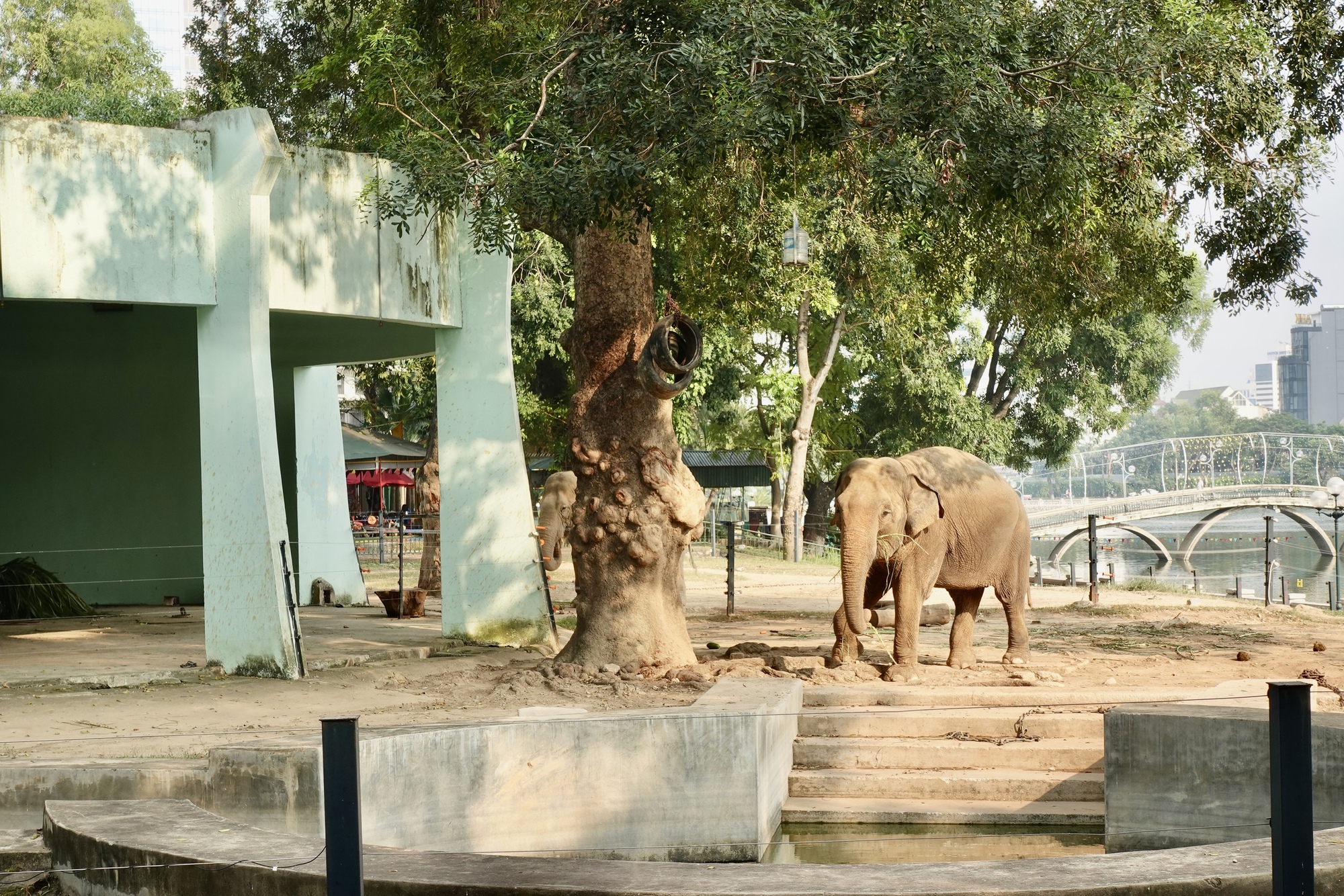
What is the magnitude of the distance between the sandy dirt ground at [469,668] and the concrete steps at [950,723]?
2.67 feet

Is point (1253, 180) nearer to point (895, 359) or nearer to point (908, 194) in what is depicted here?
point (908, 194)

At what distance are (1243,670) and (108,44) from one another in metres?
32.6

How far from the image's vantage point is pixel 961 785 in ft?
30.2

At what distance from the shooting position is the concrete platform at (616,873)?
4617mm

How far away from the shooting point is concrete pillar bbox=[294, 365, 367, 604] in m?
19.0

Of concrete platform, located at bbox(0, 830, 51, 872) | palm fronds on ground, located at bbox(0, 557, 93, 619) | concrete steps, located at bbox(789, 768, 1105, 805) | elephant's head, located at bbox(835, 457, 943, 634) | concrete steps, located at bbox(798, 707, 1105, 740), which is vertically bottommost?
concrete steps, located at bbox(789, 768, 1105, 805)

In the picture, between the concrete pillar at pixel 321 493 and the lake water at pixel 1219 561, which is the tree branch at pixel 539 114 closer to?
the concrete pillar at pixel 321 493

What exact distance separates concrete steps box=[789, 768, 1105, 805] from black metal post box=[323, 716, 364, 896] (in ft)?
18.9

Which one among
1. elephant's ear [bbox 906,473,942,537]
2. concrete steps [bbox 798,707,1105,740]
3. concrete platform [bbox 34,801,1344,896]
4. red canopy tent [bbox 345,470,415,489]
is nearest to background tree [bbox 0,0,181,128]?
red canopy tent [bbox 345,470,415,489]

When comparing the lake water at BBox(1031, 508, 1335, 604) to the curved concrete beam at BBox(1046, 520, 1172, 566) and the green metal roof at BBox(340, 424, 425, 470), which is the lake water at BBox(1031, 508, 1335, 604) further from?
the green metal roof at BBox(340, 424, 425, 470)

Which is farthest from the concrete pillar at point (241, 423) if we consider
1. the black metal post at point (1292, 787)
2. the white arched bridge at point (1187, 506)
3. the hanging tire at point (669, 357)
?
the white arched bridge at point (1187, 506)

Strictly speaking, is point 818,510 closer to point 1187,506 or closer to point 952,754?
point 1187,506

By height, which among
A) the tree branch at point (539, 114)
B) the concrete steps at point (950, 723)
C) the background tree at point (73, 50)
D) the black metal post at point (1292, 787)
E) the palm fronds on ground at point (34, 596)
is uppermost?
the background tree at point (73, 50)

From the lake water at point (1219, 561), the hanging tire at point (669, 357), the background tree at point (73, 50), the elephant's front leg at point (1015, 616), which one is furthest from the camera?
the lake water at point (1219, 561)
